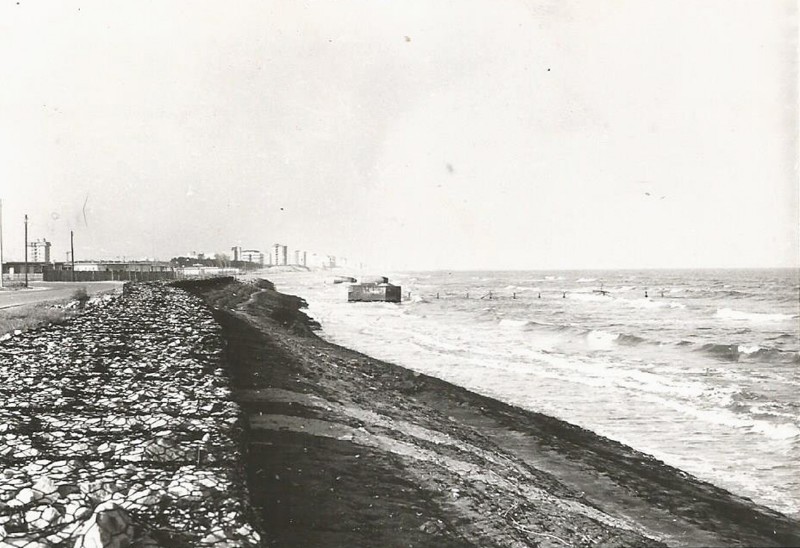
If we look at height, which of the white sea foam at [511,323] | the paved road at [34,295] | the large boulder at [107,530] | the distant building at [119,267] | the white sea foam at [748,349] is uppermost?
the distant building at [119,267]

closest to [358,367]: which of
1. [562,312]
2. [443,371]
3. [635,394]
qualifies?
[443,371]

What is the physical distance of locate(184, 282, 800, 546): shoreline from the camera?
4.98 meters

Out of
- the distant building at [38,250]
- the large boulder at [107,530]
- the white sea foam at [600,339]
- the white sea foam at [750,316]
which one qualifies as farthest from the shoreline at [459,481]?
the distant building at [38,250]

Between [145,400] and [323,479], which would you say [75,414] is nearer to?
[145,400]

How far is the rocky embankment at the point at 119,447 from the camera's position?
3517mm

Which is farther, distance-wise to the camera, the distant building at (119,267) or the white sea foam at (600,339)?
the distant building at (119,267)

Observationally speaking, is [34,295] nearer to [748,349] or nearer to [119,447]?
[119,447]

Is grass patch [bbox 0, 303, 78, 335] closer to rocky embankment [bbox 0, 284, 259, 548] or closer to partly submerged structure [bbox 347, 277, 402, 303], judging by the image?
rocky embankment [bbox 0, 284, 259, 548]

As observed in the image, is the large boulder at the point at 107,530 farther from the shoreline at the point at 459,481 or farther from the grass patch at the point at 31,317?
the grass patch at the point at 31,317

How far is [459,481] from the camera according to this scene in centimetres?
618

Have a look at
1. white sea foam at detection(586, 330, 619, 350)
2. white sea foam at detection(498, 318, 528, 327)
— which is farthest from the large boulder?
white sea foam at detection(498, 318, 528, 327)

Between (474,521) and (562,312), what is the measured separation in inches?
1293

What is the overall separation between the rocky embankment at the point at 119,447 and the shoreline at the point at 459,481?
48 centimetres

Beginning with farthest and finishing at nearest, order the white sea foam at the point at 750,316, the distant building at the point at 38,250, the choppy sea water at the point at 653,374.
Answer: the distant building at the point at 38,250
the white sea foam at the point at 750,316
the choppy sea water at the point at 653,374
